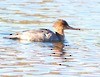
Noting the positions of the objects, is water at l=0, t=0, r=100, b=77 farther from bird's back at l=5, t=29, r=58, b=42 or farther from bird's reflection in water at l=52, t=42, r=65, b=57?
bird's back at l=5, t=29, r=58, b=42

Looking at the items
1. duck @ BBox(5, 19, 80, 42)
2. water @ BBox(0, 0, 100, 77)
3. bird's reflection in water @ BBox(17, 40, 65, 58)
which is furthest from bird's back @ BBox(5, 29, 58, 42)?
water @ BBox(0, 0, 100, 77)

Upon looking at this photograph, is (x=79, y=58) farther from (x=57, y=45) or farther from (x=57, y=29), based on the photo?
(x=57, y=29)

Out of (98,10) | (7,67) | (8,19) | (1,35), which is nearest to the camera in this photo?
(7,67)

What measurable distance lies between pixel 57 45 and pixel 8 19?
3595 mm

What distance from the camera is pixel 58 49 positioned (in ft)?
53.3

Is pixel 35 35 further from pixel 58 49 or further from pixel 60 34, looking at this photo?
pixel 58 49

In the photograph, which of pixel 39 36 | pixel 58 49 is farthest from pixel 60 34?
pixel 58 49

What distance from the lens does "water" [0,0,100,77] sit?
503 inches

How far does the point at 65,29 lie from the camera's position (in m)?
18.7

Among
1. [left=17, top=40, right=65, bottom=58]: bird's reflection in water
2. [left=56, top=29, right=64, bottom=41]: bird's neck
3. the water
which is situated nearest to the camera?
the water

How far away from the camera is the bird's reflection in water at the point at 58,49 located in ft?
50.1

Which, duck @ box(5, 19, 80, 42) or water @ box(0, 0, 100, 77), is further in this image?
duck @ box(5, 19, 80, 42)

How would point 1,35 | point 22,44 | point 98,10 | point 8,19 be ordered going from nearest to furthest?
point 22,44
point 1,35
point 8,19
point 98,10

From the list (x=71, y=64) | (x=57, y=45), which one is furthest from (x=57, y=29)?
(x=71, y=64)
